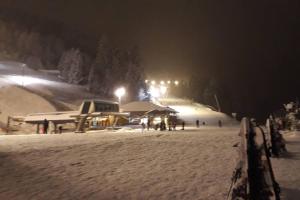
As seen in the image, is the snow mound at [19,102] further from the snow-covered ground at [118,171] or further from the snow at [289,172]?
the snow at [289,172]

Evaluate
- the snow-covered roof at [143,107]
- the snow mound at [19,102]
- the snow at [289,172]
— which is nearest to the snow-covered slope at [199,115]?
the snow-covered roof at [143,107]

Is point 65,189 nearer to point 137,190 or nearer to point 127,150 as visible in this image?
point 137,190

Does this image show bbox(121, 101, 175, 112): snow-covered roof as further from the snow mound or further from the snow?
the snow mound

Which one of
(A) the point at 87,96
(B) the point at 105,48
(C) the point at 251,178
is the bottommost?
(C) the point at 251,178

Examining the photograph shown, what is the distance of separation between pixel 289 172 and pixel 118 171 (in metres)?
6.33

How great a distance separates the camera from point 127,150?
17844mm

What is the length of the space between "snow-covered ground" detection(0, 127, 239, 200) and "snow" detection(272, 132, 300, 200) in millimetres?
1681

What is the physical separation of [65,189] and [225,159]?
7.35m

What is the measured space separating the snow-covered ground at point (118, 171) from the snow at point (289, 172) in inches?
66.2

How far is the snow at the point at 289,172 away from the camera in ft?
33.8

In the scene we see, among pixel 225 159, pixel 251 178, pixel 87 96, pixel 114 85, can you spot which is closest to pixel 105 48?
pixel 114 85

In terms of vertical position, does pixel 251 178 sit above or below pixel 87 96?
below

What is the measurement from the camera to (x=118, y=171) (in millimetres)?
13703

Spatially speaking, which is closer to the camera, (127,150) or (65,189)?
(65,189)
